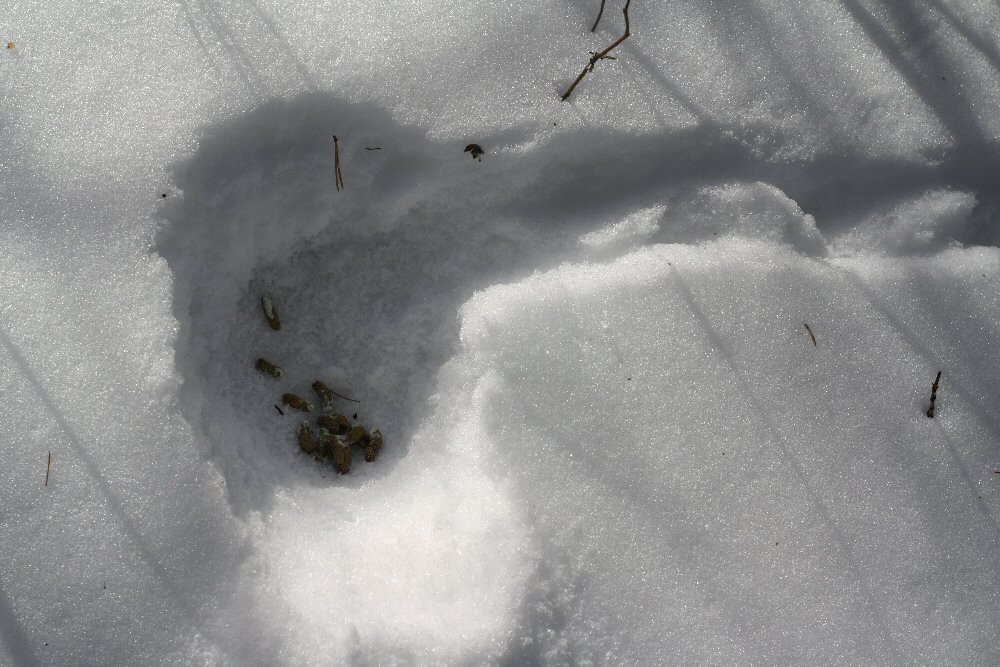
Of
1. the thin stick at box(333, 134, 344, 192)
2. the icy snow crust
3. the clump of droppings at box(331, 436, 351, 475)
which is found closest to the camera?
the icy snow crust

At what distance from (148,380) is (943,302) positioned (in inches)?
93.5

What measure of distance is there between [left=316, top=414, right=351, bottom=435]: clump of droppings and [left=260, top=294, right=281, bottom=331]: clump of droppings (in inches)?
13.3

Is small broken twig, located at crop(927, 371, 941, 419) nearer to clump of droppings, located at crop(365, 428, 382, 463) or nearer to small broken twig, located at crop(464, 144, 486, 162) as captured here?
small broken twig, located at crop(464, 144, 486, 162)

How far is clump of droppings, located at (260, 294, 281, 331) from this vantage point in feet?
7.92

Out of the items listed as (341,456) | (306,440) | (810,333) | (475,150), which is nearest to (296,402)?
(306,440)

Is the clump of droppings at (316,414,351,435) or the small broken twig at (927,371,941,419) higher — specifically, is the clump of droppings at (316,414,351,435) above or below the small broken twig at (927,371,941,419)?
below

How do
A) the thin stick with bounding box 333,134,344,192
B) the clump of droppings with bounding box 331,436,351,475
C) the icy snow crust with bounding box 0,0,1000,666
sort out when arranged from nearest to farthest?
the icy snow crust with bounding box 0,0,1000,666, the thin stick with bounding box 333,134,344,192, the clump of droppings with bounding box 331,436,351,475

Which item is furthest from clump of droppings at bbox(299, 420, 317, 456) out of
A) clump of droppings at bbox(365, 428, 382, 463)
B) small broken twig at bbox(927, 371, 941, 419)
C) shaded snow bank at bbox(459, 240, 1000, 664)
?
small broken twig at bbox(927, 371, 941, 419)

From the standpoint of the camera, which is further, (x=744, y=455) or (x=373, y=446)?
(x=373, y=446)

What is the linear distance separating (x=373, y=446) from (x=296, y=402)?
0.97ft

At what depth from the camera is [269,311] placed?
2414 millimetres

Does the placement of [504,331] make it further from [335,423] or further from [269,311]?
[269,311]

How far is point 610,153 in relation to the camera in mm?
2336

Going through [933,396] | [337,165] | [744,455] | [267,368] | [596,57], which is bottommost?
[267,368]
